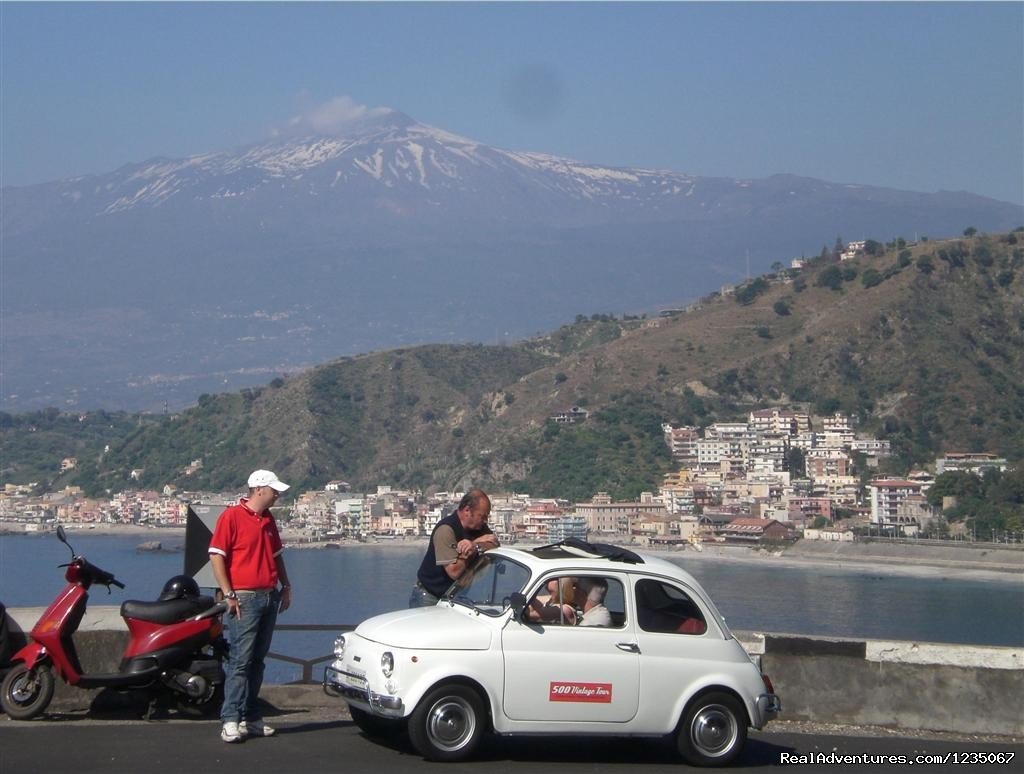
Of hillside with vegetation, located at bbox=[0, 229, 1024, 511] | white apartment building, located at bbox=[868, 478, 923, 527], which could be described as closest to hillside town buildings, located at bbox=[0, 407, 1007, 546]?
white apartment building, located at bbox=[868, 478, 923, 527]

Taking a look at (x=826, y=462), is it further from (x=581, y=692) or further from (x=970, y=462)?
(x=581, y=692)

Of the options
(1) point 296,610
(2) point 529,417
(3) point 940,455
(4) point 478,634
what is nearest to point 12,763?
(4) point 478,634

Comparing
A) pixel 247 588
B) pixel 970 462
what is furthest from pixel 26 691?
pixel 970 462

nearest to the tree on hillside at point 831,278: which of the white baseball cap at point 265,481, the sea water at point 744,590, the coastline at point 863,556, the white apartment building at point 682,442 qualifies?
the white apartment building at point 682,442

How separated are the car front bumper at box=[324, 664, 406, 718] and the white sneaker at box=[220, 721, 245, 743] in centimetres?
54

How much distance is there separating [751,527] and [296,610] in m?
41.7

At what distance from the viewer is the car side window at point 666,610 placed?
7.69m

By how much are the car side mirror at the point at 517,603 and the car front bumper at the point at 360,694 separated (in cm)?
74

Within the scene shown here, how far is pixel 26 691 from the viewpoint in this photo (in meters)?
7.78

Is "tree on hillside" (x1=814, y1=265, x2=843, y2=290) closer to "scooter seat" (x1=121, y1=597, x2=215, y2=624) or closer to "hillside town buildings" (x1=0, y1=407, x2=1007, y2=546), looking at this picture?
"hillside town buildings" (x1=0, y1=407, x2=1007, y2=546)

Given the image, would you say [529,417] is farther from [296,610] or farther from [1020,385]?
[296,610]

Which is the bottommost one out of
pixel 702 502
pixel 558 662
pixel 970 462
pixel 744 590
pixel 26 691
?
pixel 744 590

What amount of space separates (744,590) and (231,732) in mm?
45473

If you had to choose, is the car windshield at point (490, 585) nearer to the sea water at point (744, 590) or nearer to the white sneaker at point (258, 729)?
the white sneaker at point (258, 729)
